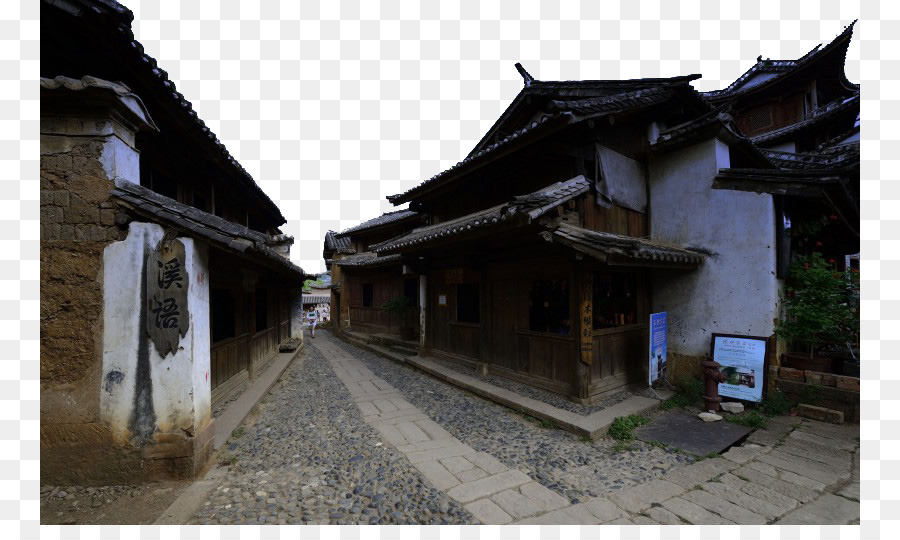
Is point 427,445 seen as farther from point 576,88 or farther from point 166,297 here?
point 576,88

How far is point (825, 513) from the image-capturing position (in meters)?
3.37

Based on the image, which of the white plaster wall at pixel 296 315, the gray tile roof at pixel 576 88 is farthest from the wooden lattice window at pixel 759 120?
the white plaster wall at pixel 296 315

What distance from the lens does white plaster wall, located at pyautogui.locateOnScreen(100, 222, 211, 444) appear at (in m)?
3.73

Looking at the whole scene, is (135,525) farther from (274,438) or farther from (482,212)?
(482,212)

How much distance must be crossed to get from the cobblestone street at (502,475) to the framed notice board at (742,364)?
62 centimetres

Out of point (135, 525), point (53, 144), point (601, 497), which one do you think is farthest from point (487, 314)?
point (53, 144)

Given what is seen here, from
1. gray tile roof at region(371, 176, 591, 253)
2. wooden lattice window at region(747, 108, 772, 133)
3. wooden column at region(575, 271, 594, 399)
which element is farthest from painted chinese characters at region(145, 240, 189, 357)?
wooden lattice window at region(747, 108, 772, 133)

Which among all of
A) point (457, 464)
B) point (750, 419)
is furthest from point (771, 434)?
point (457, 464)

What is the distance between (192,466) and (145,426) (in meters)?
0.68

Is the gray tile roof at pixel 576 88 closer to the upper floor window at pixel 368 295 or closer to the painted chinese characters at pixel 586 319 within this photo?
the painted chinese characters at pixel 586 319

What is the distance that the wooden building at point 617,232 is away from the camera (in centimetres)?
611

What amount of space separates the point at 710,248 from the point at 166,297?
9145 millimetres

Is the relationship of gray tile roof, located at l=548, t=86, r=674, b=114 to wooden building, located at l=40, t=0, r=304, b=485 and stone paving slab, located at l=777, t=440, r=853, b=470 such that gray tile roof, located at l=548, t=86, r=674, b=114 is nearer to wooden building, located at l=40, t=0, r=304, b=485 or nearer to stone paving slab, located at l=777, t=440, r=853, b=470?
wooden building, located at l=40, t=0, r=304, b=485

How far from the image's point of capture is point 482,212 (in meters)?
8.70
